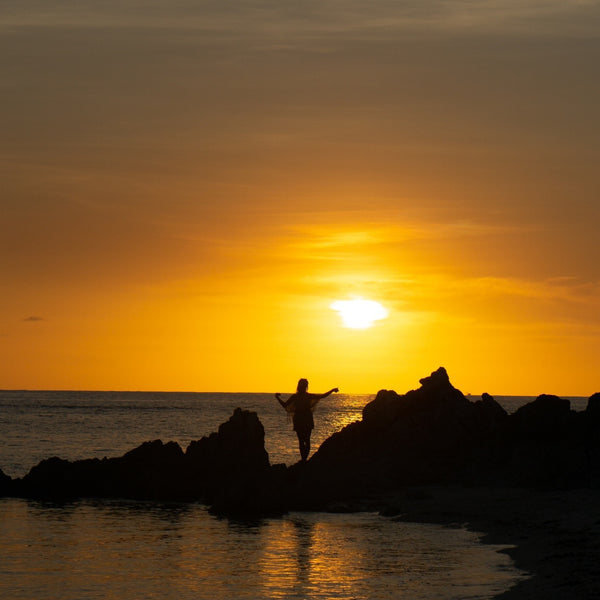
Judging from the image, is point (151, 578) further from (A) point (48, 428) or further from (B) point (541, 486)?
(A) point (48, 428)

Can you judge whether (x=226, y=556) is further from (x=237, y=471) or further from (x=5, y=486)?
(x=5, y=486)

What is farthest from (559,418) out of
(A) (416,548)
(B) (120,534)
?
(B) (120,534)

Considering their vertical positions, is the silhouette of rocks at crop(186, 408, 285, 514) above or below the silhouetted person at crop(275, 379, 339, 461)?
below

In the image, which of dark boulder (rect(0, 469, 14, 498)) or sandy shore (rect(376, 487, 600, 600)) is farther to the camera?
dark boulder (rect(0, 469, 14, 498))

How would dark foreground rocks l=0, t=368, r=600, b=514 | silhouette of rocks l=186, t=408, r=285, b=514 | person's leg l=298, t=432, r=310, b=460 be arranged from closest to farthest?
silhouette of rocks l=186, t=408, r=285, b=514 < dark foreground rocks l=0, t=368, r=600, b=514 < person's leg l=298, t=432, r=310, b=460

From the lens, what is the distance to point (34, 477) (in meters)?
35.3

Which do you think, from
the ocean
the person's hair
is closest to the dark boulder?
the ocean

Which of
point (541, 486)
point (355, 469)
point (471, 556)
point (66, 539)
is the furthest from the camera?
point (355, 469)

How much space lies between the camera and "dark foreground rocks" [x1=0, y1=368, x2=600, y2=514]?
107 ft

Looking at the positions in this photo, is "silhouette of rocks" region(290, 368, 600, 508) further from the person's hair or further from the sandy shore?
the person's hair

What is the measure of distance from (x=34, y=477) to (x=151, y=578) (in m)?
16.1

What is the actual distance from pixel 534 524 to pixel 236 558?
25.6ft

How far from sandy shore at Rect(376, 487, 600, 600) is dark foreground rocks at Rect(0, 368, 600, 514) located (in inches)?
61.2

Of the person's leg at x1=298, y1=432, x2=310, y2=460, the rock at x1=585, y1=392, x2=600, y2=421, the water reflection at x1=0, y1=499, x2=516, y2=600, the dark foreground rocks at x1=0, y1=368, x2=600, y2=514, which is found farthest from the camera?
the rock at x1=585, y1=392, x2=600, y2=421
